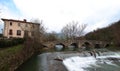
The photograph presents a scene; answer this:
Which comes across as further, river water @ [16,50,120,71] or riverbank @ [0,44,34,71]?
river water @ [16,50,120,71]

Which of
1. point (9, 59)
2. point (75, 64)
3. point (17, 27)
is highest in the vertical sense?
point (17, 27)

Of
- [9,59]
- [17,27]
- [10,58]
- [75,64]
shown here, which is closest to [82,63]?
[75,64]

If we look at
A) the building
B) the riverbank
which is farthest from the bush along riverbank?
the building

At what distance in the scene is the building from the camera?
161ft

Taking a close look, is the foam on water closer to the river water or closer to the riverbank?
the river water

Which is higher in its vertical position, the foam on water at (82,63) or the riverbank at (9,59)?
the riverbank at (9,59)

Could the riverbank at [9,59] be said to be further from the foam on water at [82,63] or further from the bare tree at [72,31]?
the bare tree at [72,31]

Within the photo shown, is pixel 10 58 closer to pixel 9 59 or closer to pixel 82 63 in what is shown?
pixel 9 59

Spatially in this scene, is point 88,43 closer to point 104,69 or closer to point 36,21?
point 36,21

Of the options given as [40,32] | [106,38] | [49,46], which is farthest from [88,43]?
[40,32]

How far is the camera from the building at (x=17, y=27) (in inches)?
1933

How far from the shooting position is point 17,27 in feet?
167

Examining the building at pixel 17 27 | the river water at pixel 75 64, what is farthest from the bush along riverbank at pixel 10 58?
the building at pixel 17 27

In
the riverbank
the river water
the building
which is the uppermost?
the building
